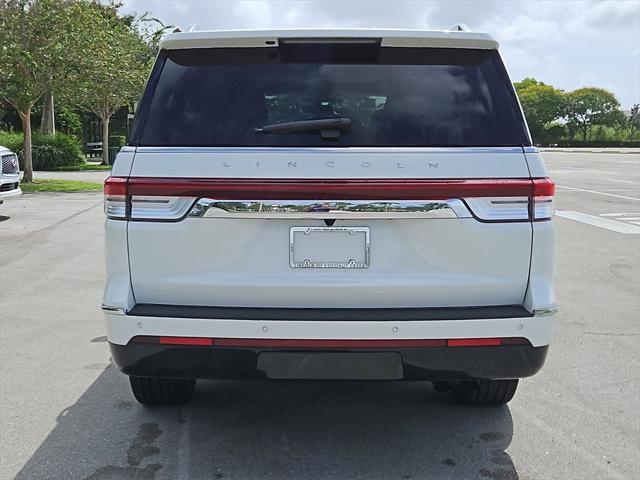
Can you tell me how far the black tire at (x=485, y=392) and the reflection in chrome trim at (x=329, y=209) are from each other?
4.42 ft

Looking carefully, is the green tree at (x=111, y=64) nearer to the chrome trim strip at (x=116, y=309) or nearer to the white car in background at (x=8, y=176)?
the white car in background at (x=8, y=176)

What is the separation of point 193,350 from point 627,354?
359 centimetres

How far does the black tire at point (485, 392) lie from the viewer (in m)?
3.91

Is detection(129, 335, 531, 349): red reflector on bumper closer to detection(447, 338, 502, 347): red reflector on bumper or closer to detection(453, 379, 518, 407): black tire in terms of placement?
detection(447, 338, 502, 347): red reflector on bumper

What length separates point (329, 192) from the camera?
2.93m

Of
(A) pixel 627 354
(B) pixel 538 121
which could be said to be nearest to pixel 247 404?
(A) pixel 627 354

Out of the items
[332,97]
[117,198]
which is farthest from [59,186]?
[332,97]

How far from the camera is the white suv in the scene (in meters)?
2.95

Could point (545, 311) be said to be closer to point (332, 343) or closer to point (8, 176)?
point (332, 343)

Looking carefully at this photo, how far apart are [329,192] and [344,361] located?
2.40 feet

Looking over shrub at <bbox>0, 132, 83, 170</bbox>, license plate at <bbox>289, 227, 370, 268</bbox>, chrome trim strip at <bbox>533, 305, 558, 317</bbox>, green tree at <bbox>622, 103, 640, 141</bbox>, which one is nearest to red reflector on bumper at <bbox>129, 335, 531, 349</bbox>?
chrome trim strip at <bbox>533, 305, 558, 317</bbox>

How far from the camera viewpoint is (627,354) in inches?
204

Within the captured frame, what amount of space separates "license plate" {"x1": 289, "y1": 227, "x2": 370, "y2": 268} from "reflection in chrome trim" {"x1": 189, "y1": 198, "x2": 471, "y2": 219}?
3.9 inches

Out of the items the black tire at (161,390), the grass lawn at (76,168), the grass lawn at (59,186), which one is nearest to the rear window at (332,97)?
the black tire at (161,390)
